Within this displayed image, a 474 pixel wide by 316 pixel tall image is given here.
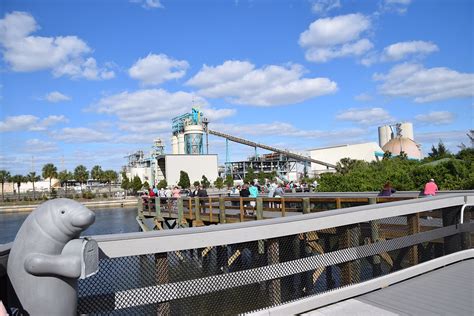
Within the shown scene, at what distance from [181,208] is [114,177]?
9626 cm

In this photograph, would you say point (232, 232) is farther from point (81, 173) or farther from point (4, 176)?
point (4, 176)

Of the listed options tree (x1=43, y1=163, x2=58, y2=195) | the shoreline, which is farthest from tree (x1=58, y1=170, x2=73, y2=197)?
the shoreline

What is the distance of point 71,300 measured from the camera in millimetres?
3172

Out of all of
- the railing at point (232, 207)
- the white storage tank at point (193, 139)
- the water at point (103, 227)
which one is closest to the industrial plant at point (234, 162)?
the white storage tank at point (193, 139)

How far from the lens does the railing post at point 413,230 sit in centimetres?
594

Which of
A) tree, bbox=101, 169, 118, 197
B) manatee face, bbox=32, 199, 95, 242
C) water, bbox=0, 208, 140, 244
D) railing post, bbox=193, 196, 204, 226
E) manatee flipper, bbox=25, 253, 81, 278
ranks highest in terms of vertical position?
tree, bbox=101, 169, 118, 197

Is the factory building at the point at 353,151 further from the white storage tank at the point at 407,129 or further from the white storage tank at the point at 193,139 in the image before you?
the white storage tank at the point at 193,139

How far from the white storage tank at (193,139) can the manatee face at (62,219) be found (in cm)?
9762

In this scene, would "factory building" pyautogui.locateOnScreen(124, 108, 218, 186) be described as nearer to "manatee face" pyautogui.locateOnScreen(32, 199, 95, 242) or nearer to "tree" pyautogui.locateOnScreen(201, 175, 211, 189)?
"tree" pyautogui.locateOnScreen(201, 175, 211, 189)

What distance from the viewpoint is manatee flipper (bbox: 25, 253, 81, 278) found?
299cm

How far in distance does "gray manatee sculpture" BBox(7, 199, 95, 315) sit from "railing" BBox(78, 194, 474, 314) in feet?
1.30

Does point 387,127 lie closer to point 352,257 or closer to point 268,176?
point 268,176

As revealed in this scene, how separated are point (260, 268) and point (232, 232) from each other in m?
0.56

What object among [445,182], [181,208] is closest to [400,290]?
[181,208]
